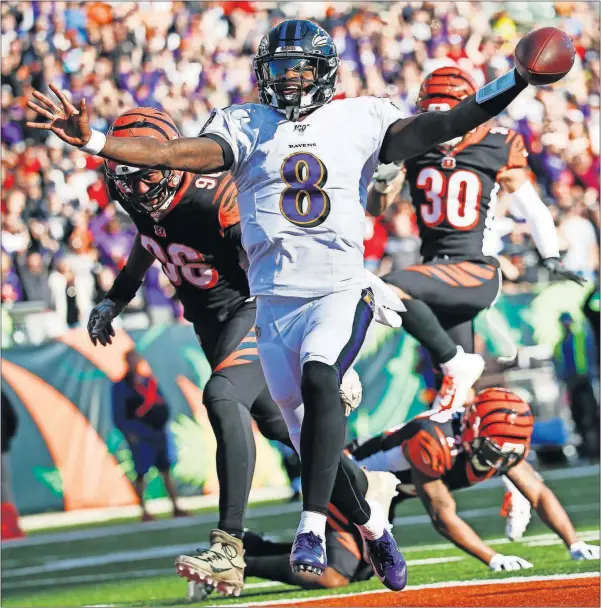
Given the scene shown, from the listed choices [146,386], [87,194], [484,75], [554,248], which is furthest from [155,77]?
[554,248]

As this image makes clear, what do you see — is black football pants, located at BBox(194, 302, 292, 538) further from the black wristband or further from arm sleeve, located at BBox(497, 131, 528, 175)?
arm sleeve, located at BBox(497, 131, 528, 175)

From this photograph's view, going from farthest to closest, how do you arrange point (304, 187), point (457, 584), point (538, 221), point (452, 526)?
point (538, 221)
point (452, 526)
point (457, 584)
point (304, 187)

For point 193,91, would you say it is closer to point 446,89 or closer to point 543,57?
point 446,89

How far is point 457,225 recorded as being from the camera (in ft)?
24.6

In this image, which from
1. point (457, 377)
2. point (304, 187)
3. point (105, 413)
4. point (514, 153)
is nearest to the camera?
point (304, 187)

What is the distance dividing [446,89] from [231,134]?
2.56m

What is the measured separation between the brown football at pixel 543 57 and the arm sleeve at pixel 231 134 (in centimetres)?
107

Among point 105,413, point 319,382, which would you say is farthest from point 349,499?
point 105,413

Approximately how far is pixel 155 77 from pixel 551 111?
4.89 metres

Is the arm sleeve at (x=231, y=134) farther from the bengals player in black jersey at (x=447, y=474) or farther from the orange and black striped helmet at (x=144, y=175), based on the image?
the bengals player in black jersey at (x=447, y=474)

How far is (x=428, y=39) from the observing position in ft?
56.2

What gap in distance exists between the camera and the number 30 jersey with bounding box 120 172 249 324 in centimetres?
593

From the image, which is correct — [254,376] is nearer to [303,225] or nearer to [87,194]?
[303,225]

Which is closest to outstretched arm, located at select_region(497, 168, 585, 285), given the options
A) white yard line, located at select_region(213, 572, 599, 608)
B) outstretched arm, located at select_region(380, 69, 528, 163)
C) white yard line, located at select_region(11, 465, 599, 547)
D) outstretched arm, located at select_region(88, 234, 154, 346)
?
white yard line, located at select_region(213, 572, 599, 608)
